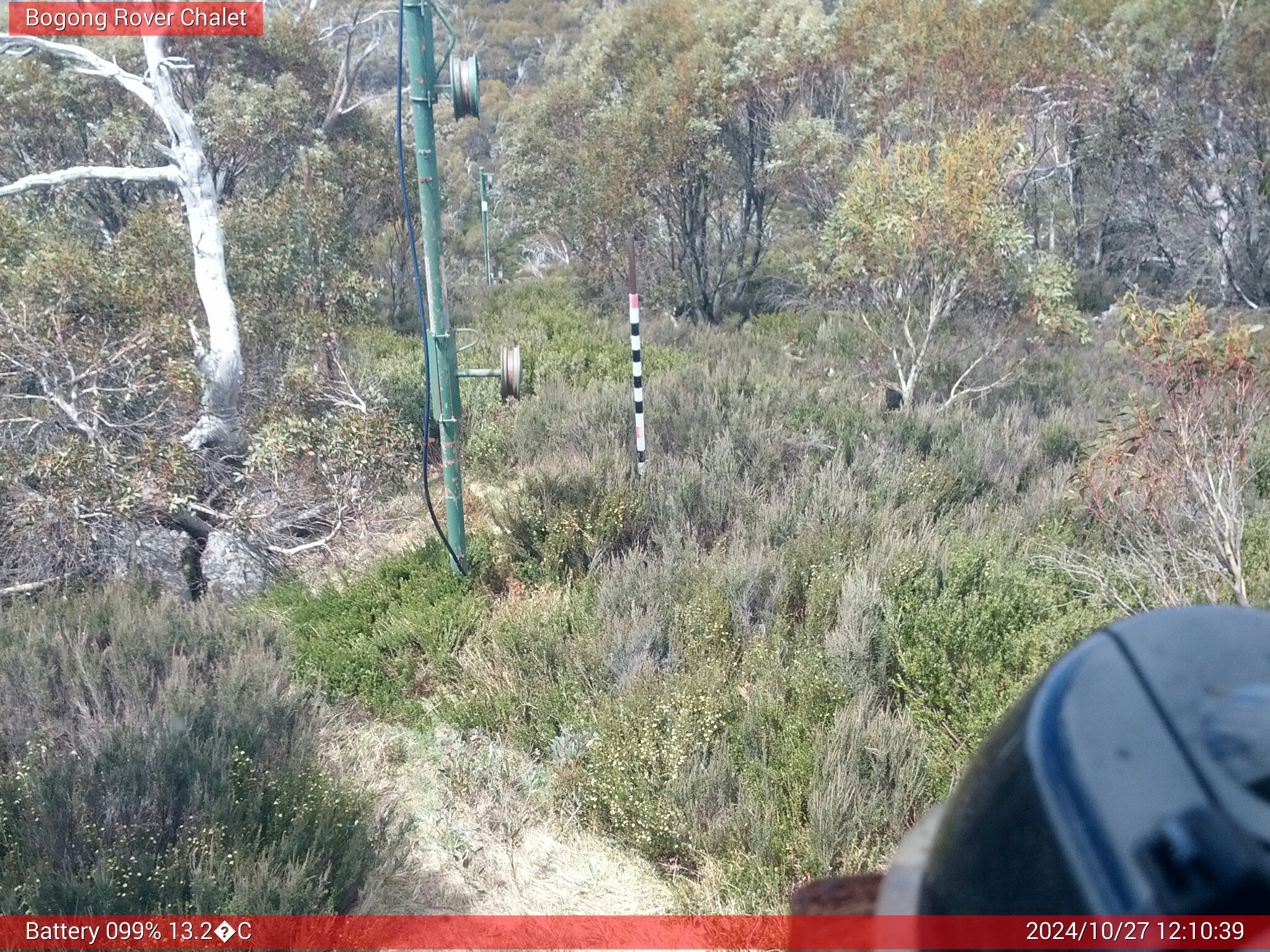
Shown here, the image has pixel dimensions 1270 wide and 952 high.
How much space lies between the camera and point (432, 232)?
17.4ft

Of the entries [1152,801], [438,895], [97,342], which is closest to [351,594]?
[438,895]

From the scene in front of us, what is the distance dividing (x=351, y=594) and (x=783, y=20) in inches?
553

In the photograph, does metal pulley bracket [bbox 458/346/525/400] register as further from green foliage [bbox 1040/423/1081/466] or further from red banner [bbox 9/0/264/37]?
red banner [bbox 9/0/264/37]

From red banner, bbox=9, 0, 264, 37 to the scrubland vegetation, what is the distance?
746 millimetres

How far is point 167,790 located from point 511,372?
2.91 m

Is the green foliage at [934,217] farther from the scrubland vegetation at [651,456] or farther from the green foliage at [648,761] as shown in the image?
the green foliage at [648,761]

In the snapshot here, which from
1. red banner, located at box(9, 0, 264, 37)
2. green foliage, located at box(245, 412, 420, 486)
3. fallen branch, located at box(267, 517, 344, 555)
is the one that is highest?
red banner, located at box(9, 0, 264, 37)

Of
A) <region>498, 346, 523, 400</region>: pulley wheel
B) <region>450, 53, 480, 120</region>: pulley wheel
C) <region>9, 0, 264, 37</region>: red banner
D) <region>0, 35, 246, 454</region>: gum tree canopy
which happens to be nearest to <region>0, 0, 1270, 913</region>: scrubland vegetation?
<region>0, 35, 246, 454</region>: gum tree canopy

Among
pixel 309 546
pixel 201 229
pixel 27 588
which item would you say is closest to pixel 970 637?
pixel 309 546

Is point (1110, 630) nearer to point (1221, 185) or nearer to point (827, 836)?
point (827, 836)

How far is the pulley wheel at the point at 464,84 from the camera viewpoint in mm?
5223

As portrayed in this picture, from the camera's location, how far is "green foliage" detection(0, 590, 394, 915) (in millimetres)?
3055

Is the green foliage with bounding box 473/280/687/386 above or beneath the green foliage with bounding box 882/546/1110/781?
above

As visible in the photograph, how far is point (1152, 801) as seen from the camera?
2.83ft
